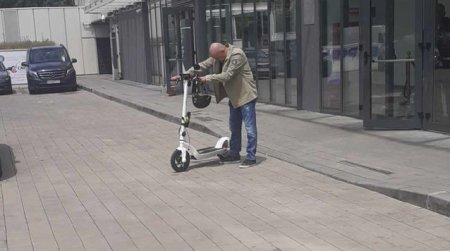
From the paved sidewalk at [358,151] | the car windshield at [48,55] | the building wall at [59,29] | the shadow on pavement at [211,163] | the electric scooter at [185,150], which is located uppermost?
the building wall at [59,29]

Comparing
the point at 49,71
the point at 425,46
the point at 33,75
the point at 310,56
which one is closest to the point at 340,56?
the point at 310,56

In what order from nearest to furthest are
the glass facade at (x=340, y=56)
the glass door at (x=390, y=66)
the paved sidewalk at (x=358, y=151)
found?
the paved sidewalk at (x=358, y=151), the glass door at (x=390, y=66), the glass facade at (x=340, y=56)

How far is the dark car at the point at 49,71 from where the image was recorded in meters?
23.4

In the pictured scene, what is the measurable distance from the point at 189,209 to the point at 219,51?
2482 mm

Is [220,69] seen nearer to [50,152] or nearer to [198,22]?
[50,152]

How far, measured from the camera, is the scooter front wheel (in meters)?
7.72

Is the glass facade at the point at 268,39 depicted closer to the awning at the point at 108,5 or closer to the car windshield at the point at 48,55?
the awning at the point at 108,5

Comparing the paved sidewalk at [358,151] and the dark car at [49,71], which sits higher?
the dark car at [49,71]

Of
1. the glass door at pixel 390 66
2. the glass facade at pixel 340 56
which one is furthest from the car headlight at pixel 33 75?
the glass door at pixel 390 66

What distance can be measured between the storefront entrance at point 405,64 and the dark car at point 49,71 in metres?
16.6

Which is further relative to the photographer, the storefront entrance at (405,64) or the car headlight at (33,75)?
the car headlight at (33,75)

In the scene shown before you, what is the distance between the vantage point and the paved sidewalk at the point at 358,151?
610 centimetres

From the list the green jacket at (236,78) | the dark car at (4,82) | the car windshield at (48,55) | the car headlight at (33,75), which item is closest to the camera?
the green jacket at (236,78)

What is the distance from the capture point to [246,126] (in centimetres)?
779
